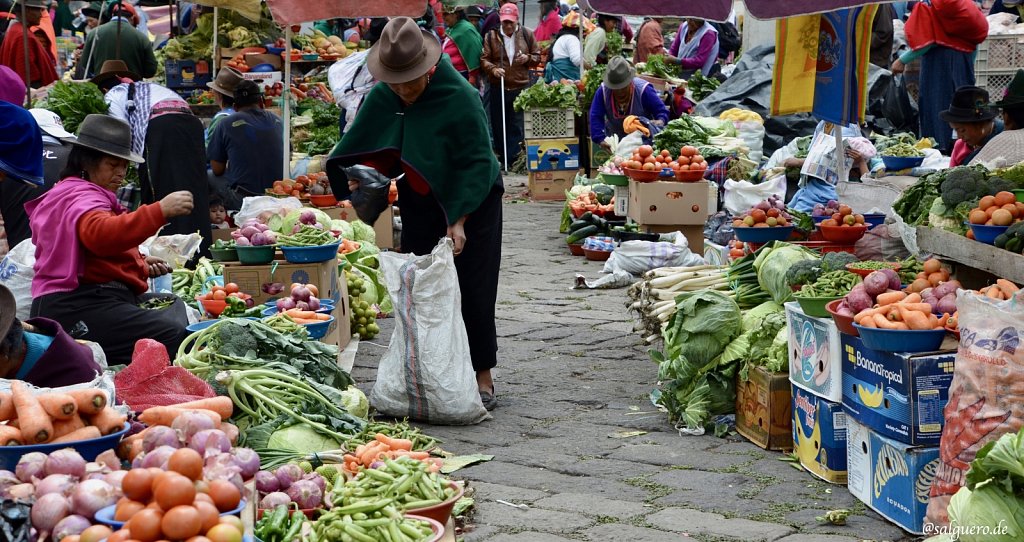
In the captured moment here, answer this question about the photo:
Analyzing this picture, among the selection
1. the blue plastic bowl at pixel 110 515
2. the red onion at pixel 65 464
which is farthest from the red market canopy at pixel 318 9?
the blue plastic bowl at pixel 110 515

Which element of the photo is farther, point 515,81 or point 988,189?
point 515,81

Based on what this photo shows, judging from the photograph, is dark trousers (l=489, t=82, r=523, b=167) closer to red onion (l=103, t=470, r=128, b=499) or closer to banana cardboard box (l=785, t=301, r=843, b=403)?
banana cardboard box (l=785, t=301, r=843, b=403)

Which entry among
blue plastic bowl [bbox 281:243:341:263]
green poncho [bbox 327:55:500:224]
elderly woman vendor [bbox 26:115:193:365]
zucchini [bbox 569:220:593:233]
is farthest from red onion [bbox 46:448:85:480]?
zucchini [bbox 569:220:593:233]

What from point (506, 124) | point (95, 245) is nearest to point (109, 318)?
point (95, 245)

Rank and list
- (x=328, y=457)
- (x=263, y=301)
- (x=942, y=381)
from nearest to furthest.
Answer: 1. (x=942, y=381)
2. (x=328, y=457)
3. (x=263, y=301)

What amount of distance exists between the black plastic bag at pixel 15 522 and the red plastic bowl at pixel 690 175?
27.1 feet

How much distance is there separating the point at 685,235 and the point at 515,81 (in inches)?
262

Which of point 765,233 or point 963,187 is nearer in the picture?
point 963,187

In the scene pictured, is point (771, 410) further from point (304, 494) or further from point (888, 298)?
point (304, 494)

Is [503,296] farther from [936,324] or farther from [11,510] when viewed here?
[11,510]

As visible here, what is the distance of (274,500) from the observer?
4.02 meters

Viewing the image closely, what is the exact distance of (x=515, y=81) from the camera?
661 inches

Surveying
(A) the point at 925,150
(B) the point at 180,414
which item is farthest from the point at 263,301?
(A) the point at 925,150

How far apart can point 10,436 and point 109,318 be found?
2595mm
